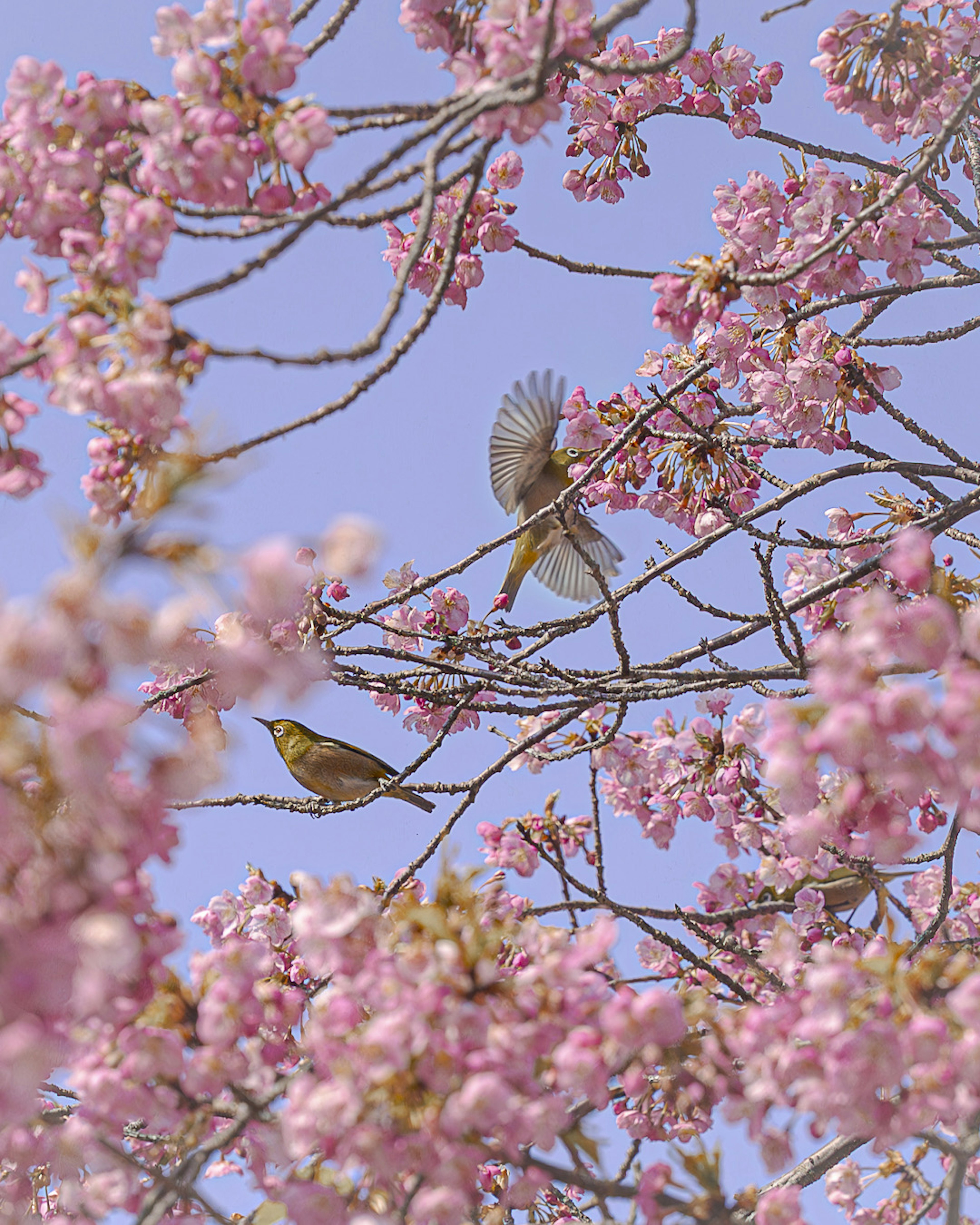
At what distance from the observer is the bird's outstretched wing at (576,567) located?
5.54 m

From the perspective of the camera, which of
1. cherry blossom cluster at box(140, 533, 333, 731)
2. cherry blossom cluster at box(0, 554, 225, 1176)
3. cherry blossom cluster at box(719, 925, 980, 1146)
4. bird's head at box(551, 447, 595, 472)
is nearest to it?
cherry blossom cluster at box(0, 554, 225, 1176)

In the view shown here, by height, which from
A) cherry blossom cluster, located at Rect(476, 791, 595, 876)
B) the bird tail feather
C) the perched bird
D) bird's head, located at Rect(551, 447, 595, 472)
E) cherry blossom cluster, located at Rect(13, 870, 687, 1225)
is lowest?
cherry blossom cluster, located at Rect(13, 870, 687, 1225)

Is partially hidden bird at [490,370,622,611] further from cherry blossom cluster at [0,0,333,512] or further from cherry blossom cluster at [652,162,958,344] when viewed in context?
cherry blossom cluster at [0,0,333,512]

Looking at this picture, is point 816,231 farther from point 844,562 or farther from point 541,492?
point 541,492

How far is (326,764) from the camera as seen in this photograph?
17.4ft

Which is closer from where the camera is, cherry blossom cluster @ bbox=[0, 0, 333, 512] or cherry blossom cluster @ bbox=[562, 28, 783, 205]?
cherry blossom cluster @ bbox=[0, 0, 333, 512]

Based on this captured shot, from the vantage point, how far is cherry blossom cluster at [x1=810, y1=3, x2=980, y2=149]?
2.79 metres

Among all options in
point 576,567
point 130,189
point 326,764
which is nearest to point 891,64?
point 130,189

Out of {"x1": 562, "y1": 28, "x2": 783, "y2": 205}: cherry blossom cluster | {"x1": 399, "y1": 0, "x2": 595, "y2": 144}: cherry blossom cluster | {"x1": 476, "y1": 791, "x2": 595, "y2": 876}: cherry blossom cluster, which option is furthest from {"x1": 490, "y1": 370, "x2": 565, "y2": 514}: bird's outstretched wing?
{"x1": 399, "y1": 0, "x2": 595, "y2": 144}: cherry blossom cluster

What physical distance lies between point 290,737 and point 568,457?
2.07 m

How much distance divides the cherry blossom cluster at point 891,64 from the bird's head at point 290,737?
3.75 metres

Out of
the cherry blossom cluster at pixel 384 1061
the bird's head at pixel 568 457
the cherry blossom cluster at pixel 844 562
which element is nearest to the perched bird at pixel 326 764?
the bird's head at pixel 568 457

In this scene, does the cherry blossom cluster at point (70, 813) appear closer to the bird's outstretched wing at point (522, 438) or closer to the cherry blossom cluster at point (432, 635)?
the cherry blossom cluster at point (432, 635)

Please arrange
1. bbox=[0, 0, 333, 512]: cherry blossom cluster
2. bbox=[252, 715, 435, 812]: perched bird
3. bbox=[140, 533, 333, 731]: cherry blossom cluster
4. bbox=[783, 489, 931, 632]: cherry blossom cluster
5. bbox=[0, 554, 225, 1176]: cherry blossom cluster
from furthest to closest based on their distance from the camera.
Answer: bbox=[252, 715, 435, 812]: perched bird < bbox=[783, 489, 931, 632]: cherry blossom cluster < bbox=[0, 0, 333, 512]: cherry blossom cluster < bbox=[140, 533, 333, 731]: cherry blossom cluster < bbox=[0, 554, 225, 1176]: cherry blossom cluster
